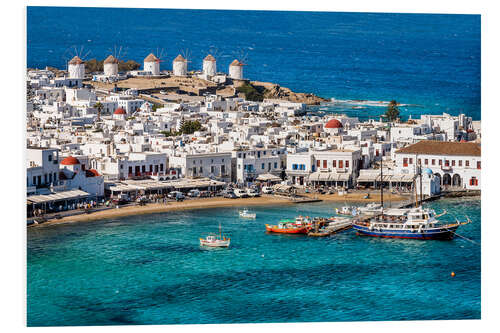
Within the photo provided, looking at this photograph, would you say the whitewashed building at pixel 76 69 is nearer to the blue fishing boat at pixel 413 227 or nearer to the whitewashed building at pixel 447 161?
the whitewashed building at pixel 447 161

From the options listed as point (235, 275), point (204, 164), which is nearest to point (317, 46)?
point (204, 164)

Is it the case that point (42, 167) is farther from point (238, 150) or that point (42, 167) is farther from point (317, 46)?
point (317, 46)

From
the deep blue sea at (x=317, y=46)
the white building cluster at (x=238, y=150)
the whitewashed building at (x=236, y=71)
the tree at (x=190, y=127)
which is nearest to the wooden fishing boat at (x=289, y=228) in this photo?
the deep blue sea at (x=317, y=46)

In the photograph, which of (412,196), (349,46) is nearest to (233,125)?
(349,46)

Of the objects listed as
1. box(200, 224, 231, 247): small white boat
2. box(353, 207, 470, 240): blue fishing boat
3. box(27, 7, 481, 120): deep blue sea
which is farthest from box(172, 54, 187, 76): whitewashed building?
box(200, 224, 231, 247): small white boat

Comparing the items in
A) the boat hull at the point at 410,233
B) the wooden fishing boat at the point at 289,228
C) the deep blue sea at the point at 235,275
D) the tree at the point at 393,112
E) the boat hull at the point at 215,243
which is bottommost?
the deep blue sea at the point at 235,275

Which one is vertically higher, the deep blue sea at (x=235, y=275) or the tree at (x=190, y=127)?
the tree at (x=190, y=127)

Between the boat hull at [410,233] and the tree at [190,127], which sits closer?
the boat hull at [410,233]

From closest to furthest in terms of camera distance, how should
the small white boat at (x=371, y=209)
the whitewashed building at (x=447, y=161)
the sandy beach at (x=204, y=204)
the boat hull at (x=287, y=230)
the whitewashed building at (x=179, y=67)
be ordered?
the boat hull at (x=287, y=230)
the sandy beach at (x=204, y=204)
the small white boat at (x=371, y=209)
the whitewashed building at (x=447, y=161)
the whitewashed building at (x=179, y=67)
